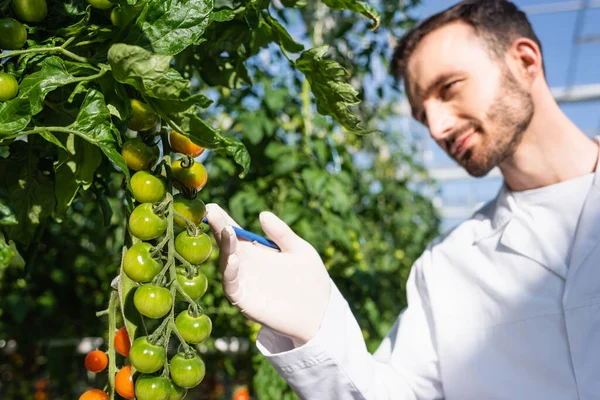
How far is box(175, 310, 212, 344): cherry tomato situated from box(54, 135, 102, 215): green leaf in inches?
6.5

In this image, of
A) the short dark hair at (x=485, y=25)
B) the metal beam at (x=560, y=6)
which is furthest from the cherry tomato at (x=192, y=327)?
the metal beam at (x=560, y=6)

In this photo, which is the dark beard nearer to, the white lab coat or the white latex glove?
the white lab coat

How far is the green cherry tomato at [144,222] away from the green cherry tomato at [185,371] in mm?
118

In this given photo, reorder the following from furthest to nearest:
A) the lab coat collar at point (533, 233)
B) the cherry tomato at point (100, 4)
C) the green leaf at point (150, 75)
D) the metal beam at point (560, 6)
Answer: the metal beam at point (560, 6), the lab coat collar at point (533, 233), the cherry tomato at point (100, 4), the green leaf at point (150, 75)

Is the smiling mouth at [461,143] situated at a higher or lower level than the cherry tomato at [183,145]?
lower

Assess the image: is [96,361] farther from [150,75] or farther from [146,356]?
[150,75]

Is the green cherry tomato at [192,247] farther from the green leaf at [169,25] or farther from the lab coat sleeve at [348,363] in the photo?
the lab coat sleeve at [348,363]

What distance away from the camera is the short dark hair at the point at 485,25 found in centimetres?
155

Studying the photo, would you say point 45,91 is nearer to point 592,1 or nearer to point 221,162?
point 221,162

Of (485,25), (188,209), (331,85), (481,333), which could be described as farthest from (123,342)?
(485,25)

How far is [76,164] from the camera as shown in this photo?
2.04 feet

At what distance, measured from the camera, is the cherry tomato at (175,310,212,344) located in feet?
1.89

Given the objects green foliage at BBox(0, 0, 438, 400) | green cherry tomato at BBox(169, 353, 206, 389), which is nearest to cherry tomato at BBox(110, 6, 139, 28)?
green foliage at BBox(0, 0, 438, 400)

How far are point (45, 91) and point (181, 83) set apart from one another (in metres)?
0.13
